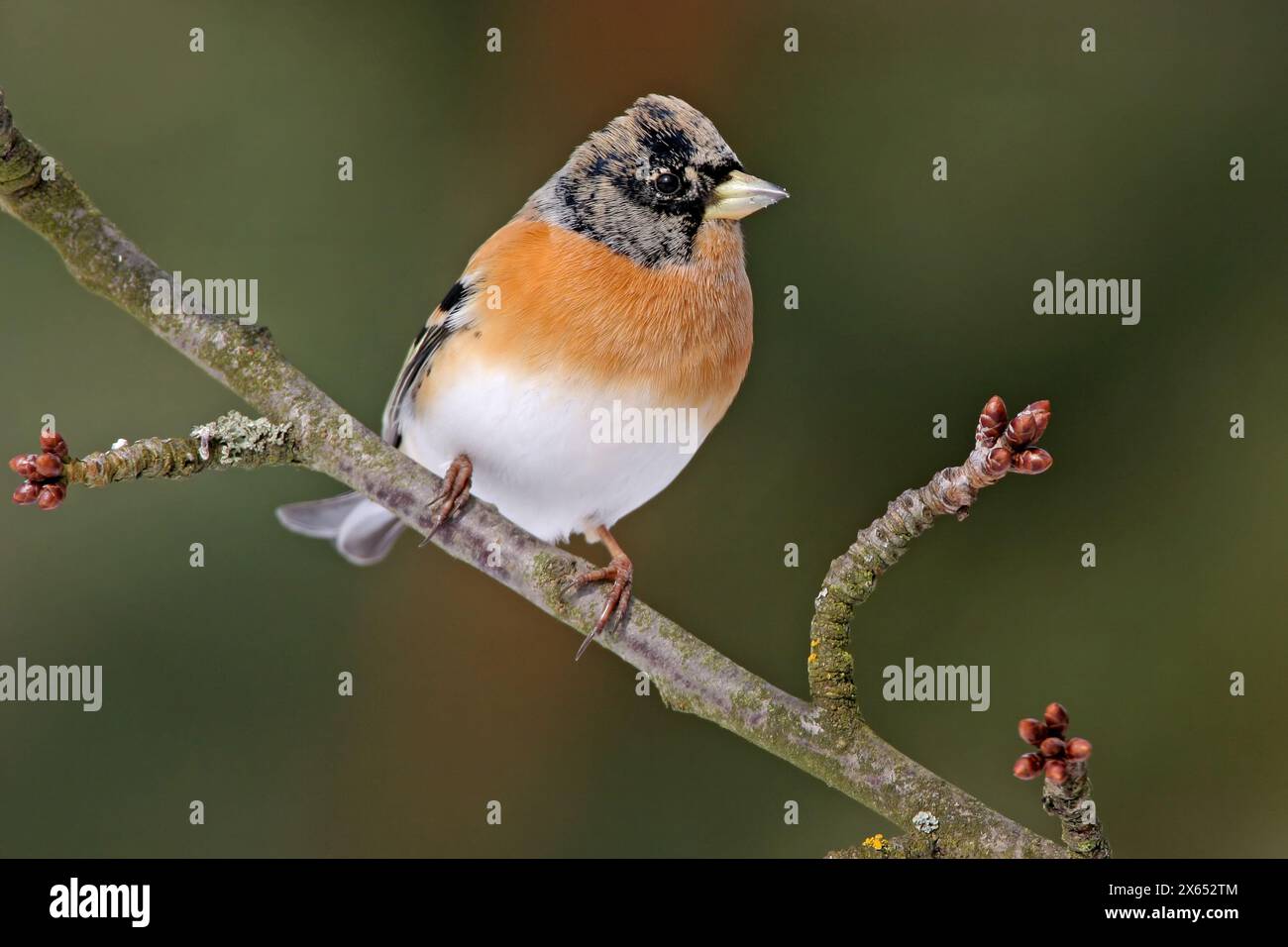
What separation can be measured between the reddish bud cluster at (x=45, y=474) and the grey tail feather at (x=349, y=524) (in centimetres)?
120

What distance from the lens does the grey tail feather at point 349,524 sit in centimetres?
309

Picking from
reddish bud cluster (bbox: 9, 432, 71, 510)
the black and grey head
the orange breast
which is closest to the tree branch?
reddish bud cluster (bbox: 9, 432, 71, 510)

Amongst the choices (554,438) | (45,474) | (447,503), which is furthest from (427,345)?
(45,474)

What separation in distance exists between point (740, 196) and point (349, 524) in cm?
131

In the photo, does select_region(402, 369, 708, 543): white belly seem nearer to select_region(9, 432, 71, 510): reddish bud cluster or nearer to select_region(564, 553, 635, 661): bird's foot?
select_region(564, 553, 635, 661): bird's foot

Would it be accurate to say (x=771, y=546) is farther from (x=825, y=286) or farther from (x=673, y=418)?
(x=673, y=418)

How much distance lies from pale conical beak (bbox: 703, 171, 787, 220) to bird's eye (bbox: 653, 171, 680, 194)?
0.08 meters

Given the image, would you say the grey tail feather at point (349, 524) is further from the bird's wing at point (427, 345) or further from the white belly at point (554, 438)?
the white belly at point (554, 438)

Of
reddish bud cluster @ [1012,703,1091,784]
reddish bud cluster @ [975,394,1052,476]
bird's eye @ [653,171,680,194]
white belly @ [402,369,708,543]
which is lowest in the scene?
reddish bud cluster @ [1012,703,1091,784]

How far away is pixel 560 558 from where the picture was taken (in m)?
2.15

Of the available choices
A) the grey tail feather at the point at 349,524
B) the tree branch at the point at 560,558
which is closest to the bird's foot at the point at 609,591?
the tree branch at the point at 560,558

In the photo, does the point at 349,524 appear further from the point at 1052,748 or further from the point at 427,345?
the point at 1052,748

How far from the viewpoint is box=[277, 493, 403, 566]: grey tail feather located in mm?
3086

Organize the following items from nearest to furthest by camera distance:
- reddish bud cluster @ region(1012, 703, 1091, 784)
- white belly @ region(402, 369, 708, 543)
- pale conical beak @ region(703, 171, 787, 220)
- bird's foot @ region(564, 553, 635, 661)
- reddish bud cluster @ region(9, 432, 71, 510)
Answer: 1. reddish bud cluster @ region(1012, 703, 1091, 784)
2. reddish bud cluster @ region(9, 432, 71, 510)
3. bird's foot @ region(564, 553, 635, 661)
4. pale conical beak @ region(703, 171, 787, 220)
5. white belly @ region(402, 369, 708, 543)
